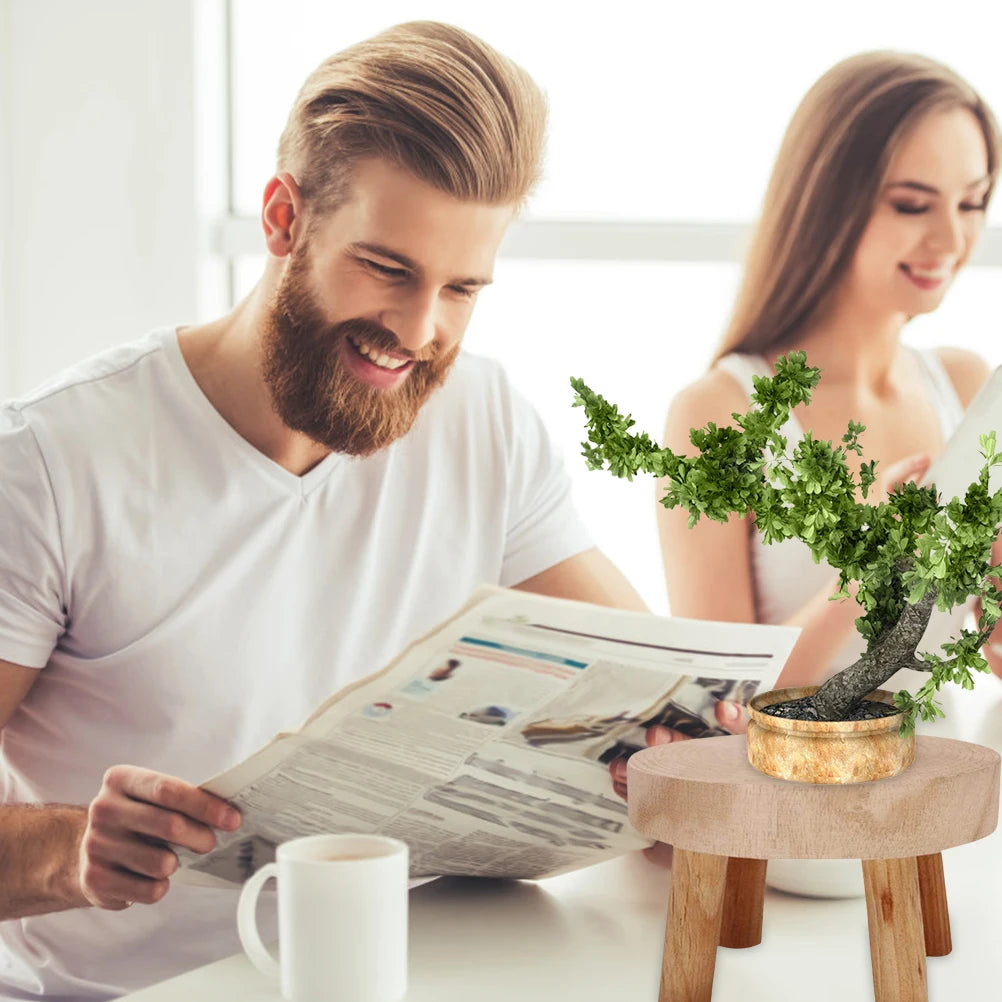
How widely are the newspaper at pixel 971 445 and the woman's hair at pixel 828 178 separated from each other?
0.72 meters

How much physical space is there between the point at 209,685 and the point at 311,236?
457mm

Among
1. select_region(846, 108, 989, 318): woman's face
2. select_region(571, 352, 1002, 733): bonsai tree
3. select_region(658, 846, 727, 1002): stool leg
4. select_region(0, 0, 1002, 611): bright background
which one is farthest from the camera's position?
select_region(0, 0, 1002, 611): bright background

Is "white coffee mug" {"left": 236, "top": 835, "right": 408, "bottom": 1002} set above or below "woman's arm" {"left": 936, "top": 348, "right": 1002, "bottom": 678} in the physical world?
below

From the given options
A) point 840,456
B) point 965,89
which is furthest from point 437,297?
point 840,456

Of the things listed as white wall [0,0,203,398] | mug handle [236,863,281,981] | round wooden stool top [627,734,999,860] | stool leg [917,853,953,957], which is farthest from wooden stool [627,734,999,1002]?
white wall [0,0,203,398]

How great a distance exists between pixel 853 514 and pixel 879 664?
2.9 inches

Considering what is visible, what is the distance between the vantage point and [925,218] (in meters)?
1.48

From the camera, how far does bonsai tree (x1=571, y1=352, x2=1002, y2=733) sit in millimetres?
500

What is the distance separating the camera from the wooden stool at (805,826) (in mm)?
548

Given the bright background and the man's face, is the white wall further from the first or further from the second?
the man's face

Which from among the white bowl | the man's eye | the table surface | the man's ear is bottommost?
the table surface

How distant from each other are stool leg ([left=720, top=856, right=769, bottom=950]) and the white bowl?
0.08 m

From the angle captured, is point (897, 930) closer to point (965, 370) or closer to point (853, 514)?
point (853, 514)

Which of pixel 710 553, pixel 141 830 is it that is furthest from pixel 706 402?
pixel 141 830
